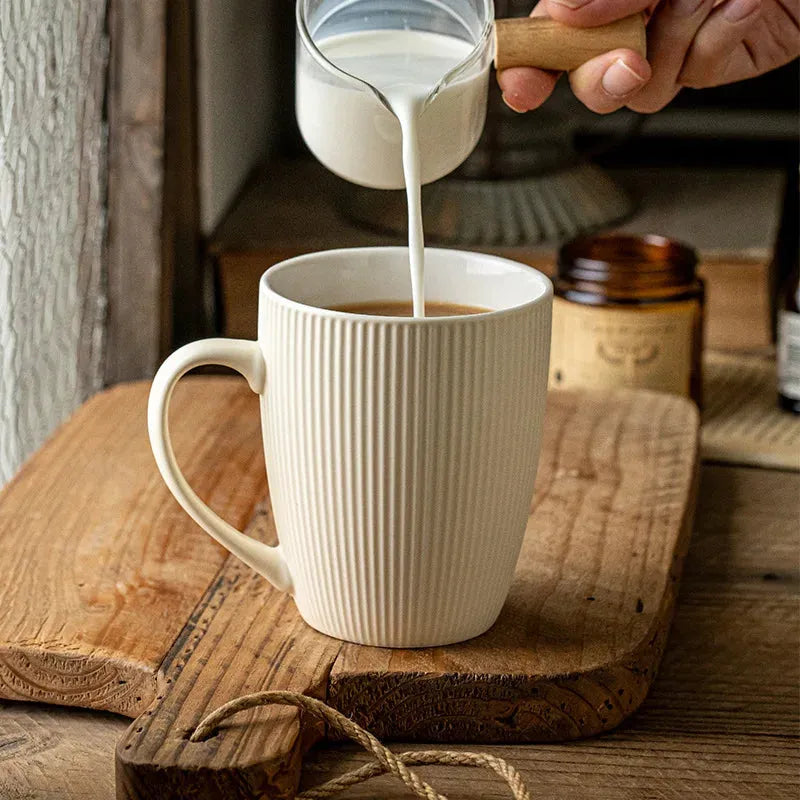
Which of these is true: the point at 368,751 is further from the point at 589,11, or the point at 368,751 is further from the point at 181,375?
the point at 589,11

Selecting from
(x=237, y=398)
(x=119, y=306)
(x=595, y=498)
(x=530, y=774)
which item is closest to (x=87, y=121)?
(x=119, y=306)

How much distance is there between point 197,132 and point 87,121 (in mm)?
207

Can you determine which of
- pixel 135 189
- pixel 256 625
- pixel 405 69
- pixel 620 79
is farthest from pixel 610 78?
pixel 135 189

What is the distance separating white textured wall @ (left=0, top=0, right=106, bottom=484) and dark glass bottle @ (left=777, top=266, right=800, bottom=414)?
523 millimetres

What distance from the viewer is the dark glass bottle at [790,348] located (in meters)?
0.84

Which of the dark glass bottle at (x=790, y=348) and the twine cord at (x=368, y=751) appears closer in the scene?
the twine cord at (x=368, y=751)

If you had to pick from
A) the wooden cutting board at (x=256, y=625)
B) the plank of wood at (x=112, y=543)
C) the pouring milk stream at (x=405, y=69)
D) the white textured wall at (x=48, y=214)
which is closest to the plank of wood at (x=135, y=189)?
the white textured wall at (x=48, y=214)

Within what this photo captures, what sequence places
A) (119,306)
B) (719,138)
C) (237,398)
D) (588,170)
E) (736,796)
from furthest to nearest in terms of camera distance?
1. (719,138)
2. (588,170)
3. (119,306)
4. (237,398)
5. (736,796)

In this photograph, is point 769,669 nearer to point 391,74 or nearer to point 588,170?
point 391,74

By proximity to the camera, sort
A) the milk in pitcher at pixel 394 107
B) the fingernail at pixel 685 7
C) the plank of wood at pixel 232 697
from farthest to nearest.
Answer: the fingernail at pixel 685 7, the milk in pitcher at pixel 394 107, the plank of wood at pixel 232 697

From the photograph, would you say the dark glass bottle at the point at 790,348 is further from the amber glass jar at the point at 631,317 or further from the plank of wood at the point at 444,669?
the plank of wood at the point at 444,669

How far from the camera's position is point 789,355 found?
2.81 feet

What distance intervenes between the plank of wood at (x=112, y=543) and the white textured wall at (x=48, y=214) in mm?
71

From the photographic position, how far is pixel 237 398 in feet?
2.77
